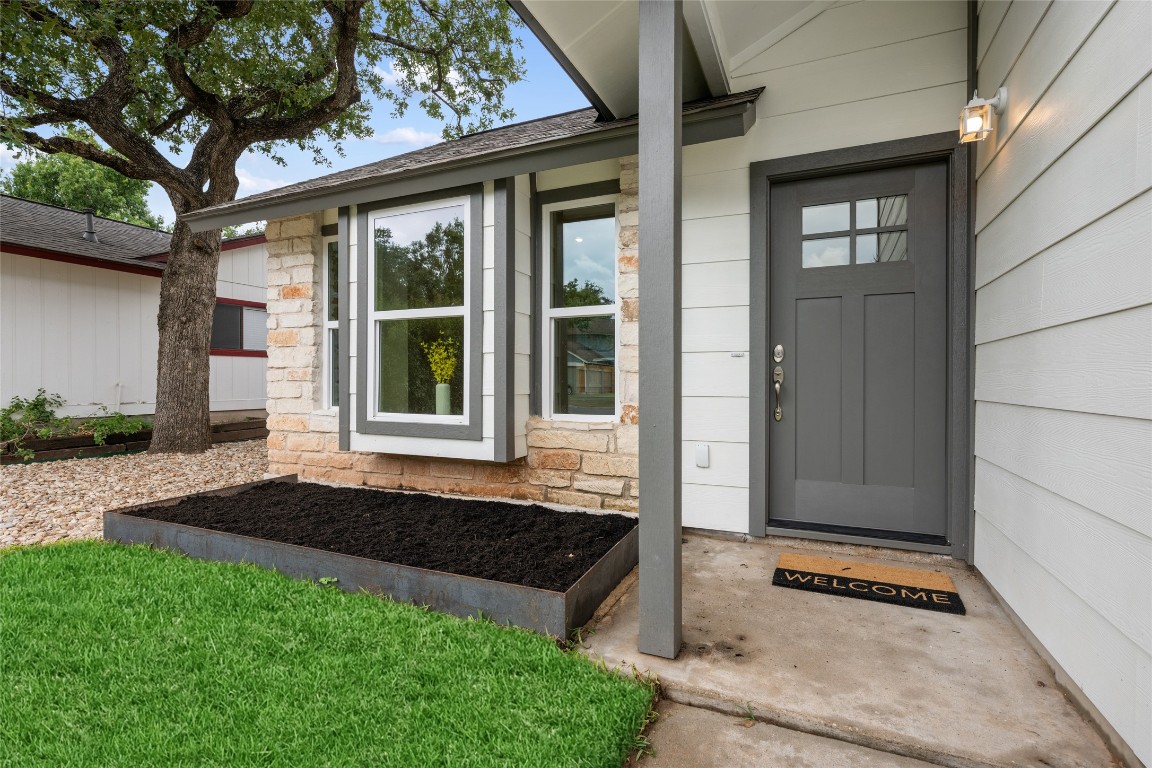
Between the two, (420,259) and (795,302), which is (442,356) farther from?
(795,302)

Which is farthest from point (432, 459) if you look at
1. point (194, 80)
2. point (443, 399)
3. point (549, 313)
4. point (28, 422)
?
point (194, 80)

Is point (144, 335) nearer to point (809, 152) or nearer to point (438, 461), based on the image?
point (438, 461)

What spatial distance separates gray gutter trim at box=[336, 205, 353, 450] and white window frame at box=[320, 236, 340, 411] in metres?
0.47

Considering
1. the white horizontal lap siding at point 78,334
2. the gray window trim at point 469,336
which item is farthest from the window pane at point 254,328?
the gray window trim at point 469,336

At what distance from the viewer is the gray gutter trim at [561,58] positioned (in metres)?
2.23

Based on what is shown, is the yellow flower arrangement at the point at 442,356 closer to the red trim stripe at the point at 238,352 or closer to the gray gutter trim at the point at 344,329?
the gray gutter trim at the point at 344,329

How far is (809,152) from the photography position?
280 centimetres

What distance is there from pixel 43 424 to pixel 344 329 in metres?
4.88

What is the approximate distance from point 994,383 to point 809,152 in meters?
1.44

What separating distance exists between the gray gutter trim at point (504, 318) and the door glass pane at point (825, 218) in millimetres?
1691

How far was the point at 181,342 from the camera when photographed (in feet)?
20.8

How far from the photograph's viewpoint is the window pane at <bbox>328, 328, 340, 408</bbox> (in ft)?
14.0

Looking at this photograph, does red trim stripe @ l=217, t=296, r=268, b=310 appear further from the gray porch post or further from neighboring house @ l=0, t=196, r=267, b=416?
the gray porch post

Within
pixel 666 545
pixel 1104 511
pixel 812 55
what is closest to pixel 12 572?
pixel 666 545
